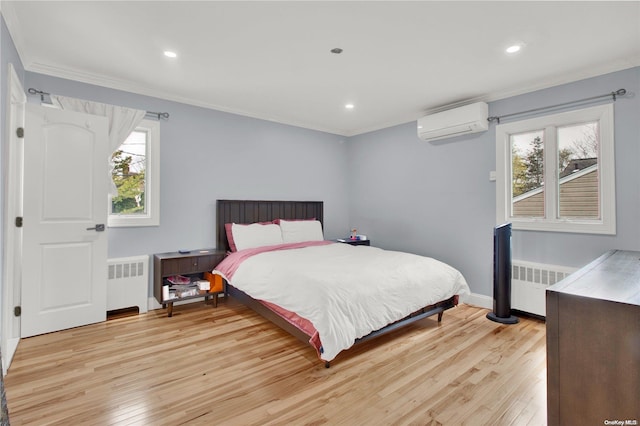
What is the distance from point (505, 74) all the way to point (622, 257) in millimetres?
2003

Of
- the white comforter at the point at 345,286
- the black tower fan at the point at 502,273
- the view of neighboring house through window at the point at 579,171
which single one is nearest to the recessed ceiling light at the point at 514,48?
the view of neighboring house through window at the point at 579,171

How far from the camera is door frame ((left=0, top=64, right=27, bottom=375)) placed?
7.86ft

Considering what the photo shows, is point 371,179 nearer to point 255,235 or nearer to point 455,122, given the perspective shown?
point 455,122

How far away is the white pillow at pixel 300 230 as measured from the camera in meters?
4.50

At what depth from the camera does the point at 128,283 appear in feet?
11.5

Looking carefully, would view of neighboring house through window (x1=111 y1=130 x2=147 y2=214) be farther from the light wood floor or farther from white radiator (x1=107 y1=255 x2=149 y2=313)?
the light wood floor

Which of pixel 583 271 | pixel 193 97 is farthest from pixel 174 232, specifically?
pixel 583 271

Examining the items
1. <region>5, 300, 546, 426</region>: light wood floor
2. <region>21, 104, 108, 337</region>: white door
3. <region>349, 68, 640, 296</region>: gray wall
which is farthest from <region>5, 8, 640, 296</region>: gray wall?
<region>5, 300, 546, 426</region>: light wood floor

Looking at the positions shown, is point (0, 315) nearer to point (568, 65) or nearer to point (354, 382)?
point (354, 382)

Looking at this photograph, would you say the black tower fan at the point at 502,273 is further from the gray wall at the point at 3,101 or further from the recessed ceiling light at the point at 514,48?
the gray wall at the point at 3,101

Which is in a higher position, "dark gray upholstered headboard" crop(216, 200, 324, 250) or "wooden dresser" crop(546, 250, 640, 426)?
"dark gray upholstered headboard" crop(216, 200, 324, 250)

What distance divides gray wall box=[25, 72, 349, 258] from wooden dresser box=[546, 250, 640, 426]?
3.81m

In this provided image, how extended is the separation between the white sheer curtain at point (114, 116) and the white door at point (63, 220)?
16 cm

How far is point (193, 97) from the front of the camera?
3.92 meters
